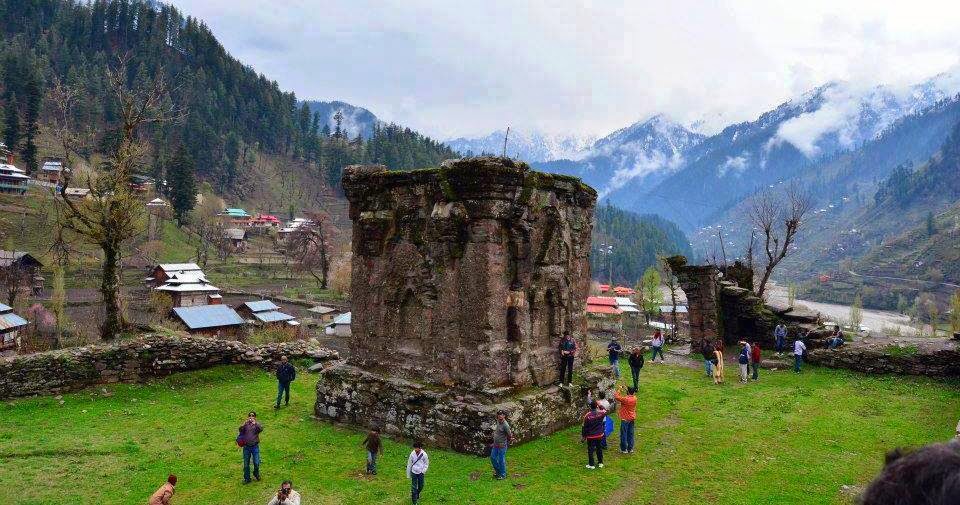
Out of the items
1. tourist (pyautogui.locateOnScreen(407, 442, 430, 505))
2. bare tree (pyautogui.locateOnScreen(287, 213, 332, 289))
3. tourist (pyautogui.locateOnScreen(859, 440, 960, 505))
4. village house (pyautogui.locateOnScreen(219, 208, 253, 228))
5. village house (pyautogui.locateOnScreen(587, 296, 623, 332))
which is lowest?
village house (pyautogui.locateOnScreen(587, 296, 623, 332))

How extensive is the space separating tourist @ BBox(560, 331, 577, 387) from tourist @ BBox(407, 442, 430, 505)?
235 inches

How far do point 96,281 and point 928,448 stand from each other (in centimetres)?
7097

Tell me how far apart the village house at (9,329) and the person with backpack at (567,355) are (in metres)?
29.7

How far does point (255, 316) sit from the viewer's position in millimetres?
45656

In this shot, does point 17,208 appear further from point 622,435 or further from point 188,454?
point 622,435

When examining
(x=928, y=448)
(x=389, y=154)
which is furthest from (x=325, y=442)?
(x=389, y=154)

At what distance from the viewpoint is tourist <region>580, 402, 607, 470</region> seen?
12.9 m

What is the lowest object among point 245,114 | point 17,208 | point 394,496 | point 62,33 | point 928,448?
point 394,496

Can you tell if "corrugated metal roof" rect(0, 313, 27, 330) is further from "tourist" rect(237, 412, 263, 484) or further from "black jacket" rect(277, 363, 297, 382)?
"tourist" rect(237, 412, 263, 484)

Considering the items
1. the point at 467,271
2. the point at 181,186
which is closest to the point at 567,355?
the point at 467,271

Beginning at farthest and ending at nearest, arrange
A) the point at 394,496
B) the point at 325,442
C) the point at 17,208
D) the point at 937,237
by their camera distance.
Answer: the point at 937,237
the point at 17,208
the point at 325,442
the point at 394,496

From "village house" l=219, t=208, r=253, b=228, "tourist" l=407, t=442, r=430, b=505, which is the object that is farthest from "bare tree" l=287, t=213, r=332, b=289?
"tourist" l=407, t=442, r=430, b=505

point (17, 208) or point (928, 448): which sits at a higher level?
point (17, 208)

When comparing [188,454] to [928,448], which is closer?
[928,448]
